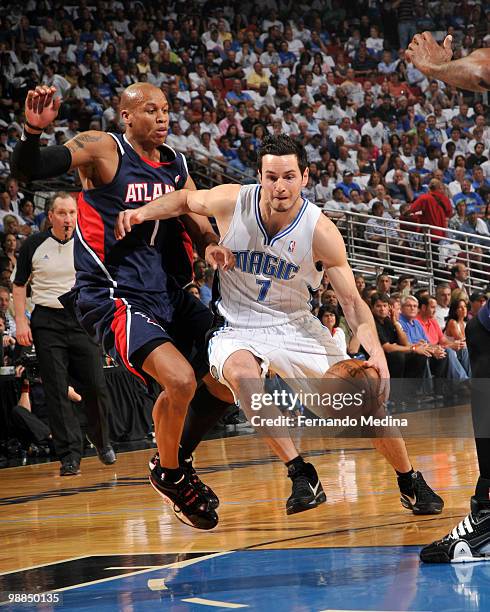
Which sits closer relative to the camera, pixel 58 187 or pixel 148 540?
pixel 148 540

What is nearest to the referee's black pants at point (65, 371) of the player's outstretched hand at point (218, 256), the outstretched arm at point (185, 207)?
the outstretched arm at point (185, 207)

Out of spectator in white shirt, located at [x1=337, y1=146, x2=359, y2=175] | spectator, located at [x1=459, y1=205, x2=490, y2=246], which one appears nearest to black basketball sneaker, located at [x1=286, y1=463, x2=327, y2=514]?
spectator, located at [x1=459, y1=205, x2=490, y2=246]

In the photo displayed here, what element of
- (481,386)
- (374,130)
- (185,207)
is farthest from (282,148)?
(374,130)

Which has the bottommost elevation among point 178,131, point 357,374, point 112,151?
point 357,374

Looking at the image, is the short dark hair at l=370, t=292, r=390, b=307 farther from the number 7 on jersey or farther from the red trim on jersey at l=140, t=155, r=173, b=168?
the number 7 on jersey

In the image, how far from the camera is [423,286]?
14305 mm

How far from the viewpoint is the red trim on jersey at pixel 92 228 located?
4867 millimetres

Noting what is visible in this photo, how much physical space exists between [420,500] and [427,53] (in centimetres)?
220

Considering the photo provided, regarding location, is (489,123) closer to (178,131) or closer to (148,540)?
(178,131)

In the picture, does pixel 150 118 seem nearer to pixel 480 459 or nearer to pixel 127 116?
pixel 127 116

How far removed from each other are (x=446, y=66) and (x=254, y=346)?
5.36 feet

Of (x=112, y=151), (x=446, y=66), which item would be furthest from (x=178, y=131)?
(x=446, y=66)

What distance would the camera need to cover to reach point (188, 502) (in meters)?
4.73

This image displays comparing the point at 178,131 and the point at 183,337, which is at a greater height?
the point at 178,131
